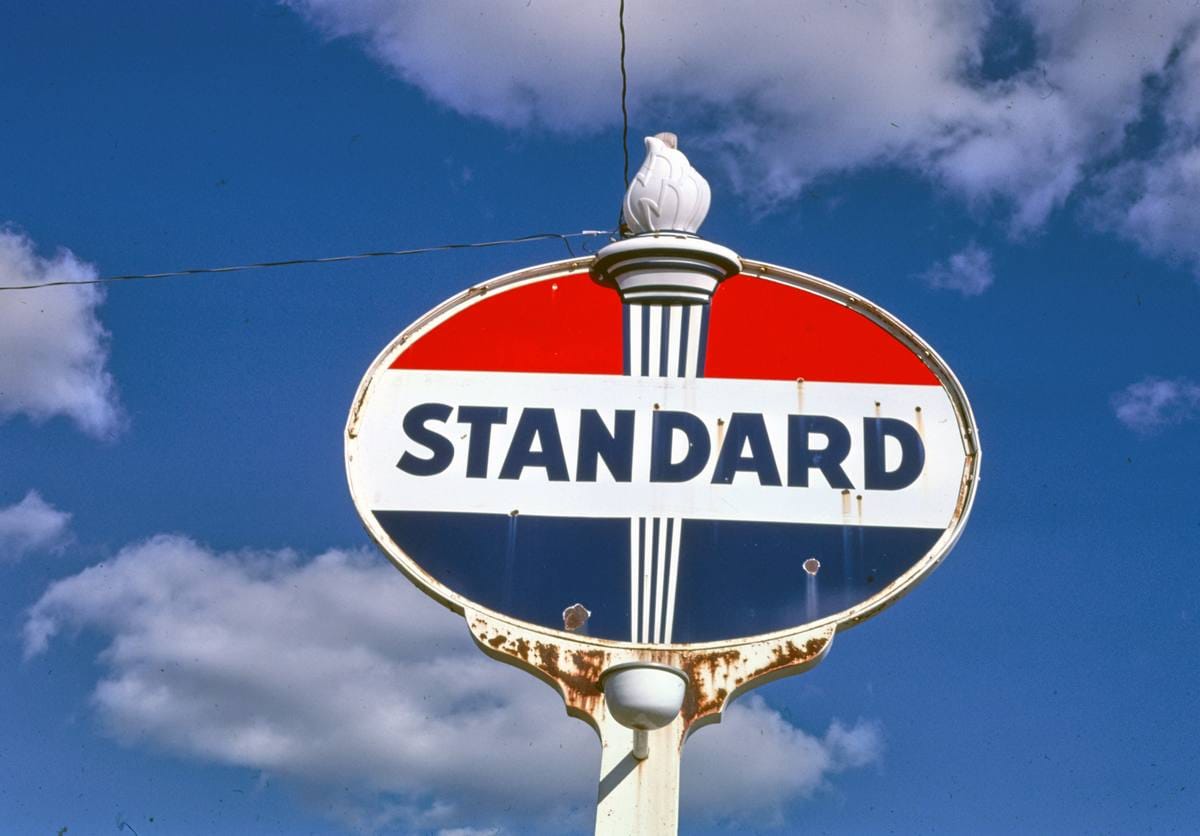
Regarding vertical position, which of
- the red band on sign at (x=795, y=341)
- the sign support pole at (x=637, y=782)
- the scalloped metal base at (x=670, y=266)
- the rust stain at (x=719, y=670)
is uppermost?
the scalloped metal base at (x=670, y=266)

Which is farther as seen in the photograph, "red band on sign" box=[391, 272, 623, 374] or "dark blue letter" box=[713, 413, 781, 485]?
"red band on sign" box=[391, 272, 623, 374]

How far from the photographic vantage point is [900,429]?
36.5 ft

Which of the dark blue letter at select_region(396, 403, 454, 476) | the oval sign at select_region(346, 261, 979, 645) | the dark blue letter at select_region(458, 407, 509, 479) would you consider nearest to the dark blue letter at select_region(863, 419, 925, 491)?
the oval sign at select_region(346, 261, 979, 645)

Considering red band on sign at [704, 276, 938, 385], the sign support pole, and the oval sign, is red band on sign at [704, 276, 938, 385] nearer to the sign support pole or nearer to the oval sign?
the oval sign

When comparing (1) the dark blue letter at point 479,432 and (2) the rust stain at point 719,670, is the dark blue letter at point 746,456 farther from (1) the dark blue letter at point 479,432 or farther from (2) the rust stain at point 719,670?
(1) the dark blue letter at point 479,432

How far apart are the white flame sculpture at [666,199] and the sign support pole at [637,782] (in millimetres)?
3078

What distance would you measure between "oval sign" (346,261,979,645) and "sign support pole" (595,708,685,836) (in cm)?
54

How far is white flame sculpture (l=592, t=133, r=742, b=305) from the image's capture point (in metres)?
11.5

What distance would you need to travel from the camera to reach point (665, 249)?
1148 centimetres

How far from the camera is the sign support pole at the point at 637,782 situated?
991cm

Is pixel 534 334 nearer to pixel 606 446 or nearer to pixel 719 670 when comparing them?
pixel 606 446

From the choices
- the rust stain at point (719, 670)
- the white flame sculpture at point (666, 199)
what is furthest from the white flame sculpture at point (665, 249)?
the rust stain at point (719, 670)

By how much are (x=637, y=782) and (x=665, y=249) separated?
322 centimetres

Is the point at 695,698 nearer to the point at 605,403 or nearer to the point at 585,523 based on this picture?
the point at 585,523
